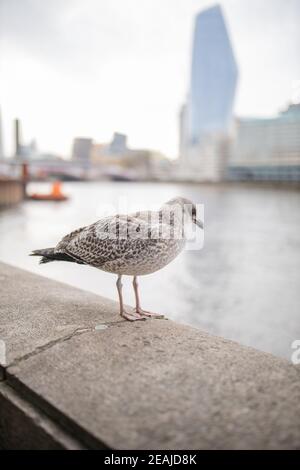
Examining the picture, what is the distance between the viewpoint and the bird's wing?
2158 mm

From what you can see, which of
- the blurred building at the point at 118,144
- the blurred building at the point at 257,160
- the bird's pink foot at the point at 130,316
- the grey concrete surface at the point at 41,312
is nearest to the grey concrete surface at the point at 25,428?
the grey concrete surface at the point at 41,312

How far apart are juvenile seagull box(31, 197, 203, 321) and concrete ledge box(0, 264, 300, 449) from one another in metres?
0.38

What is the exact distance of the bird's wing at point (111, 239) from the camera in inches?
85.0

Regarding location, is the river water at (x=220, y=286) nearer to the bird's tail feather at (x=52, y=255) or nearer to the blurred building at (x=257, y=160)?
the bird's tail feather at (x=52, y=255)

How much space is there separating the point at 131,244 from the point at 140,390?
3.06 ft

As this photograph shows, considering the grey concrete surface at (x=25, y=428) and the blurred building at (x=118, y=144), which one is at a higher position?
the blurred building at (x=118, y=144)

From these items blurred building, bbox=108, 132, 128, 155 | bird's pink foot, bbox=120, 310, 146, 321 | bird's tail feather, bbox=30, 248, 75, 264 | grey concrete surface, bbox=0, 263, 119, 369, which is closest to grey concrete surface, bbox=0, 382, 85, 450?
grey concrete surface, bbox=0, 263, 119, 369

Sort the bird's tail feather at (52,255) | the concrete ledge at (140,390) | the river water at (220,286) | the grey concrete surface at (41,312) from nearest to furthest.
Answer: the concrete ledge at (140,390) → the grey concrete surface at (41,312) → the bird's tail feather at (52,255) → the river water at (220,286)

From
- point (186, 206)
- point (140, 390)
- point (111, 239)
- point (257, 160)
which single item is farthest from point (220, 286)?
point (257, 160)

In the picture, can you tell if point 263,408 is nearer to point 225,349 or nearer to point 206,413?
point 206,413

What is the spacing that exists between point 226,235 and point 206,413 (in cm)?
1604

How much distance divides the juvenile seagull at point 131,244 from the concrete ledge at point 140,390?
38 cm

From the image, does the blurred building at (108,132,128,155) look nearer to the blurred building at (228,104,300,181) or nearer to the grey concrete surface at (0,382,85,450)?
the grey concrete surface at (0,382,85,450)

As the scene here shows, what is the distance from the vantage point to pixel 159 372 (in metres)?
1.54
